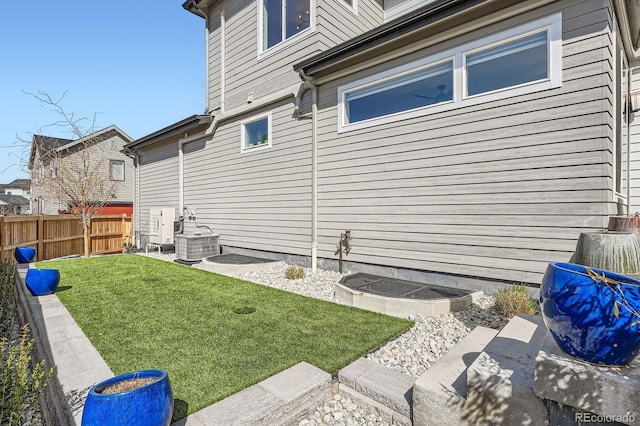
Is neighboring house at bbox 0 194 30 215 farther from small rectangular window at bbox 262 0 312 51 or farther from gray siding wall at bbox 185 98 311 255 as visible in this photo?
small rectangular window at bbox 262 0 312 51

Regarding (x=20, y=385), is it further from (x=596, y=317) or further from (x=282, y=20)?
(x=282, y=20)

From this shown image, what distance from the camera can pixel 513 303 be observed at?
3799 mm

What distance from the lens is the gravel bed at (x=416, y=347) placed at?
7.57 feet

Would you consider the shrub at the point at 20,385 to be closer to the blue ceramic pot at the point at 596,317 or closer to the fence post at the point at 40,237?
the blue ceramic pot at the point at 596,317

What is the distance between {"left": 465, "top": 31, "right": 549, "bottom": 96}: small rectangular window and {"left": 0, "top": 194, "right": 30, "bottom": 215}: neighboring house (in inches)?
1506

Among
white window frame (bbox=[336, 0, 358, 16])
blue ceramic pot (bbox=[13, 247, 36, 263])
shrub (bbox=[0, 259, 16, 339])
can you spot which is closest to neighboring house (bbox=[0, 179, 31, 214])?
blue ceramic pot (bbox=[13, 247, 36, 263])

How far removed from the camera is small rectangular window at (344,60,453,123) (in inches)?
201

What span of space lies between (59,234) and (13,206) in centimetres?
3209

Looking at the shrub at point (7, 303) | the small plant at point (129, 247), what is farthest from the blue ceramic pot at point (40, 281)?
the small plant at point (129, 247)

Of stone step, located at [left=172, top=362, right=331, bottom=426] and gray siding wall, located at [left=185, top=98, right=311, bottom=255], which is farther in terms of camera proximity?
gray siding wall, located at [left=185, top=98, right=311, bottom=255]

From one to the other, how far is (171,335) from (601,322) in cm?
376

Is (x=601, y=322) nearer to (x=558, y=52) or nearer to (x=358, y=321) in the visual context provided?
(x=358, y=321)

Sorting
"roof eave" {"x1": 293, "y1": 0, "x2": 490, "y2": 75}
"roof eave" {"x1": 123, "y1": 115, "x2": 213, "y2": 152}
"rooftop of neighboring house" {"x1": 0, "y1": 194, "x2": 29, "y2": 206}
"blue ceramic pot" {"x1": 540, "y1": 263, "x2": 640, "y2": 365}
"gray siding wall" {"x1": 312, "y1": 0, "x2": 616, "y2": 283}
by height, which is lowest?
"blue ceramic pot" {"x1": 540, "y1": 263, "x2": 640, "y2": 365}

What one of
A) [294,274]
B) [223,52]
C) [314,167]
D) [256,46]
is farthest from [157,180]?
[294,274]
